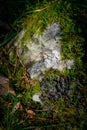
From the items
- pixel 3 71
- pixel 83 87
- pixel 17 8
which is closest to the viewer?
pixel 83 87

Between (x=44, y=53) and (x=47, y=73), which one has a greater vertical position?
(x=44, y=53)

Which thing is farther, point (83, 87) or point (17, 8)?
point (17, 8)

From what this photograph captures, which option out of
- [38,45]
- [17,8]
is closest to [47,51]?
[38,45]

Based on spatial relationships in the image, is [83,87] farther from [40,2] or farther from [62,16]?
[40,2]
